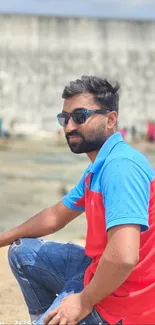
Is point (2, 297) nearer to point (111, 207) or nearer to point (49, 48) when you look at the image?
point (111, 207)

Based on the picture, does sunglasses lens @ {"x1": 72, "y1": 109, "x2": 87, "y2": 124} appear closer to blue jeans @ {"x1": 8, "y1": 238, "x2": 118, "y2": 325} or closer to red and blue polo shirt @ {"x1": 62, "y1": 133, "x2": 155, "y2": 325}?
red and blue polo shirt @ {"x1": 62, "y1": 133, "x2": 155, "y2": 325}

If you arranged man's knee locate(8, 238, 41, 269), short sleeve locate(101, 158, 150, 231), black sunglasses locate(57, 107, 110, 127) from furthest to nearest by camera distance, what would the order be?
man's knee locate(8, 238, 41, 269), black sunglasses locate(57, 107, 110, 127), short sleeve locate(101, 158, 150, 231)

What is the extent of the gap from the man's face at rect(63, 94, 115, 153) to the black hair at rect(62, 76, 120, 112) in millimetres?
18

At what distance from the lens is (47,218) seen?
2639 millimetres

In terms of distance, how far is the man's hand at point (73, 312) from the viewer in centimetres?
206

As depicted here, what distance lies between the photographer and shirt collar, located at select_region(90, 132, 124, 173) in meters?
2.14

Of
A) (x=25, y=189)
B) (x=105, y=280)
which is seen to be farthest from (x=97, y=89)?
Answer: (x=25, y=189)

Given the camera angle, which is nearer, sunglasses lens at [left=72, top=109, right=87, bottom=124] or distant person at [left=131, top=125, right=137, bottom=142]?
sunglasses lens at [left=72, top=109, right=87, bottom=124]

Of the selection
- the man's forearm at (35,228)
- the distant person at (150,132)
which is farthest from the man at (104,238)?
the distant person at (150,132)

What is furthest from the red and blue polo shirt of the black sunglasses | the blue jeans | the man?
the blue jeans

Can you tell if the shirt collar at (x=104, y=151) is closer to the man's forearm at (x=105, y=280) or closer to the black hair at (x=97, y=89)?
the black hair at (x=97, y=89)

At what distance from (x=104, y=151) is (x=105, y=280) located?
454 millimetres

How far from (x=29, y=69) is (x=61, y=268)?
783 inches

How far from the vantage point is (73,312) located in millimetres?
2062
